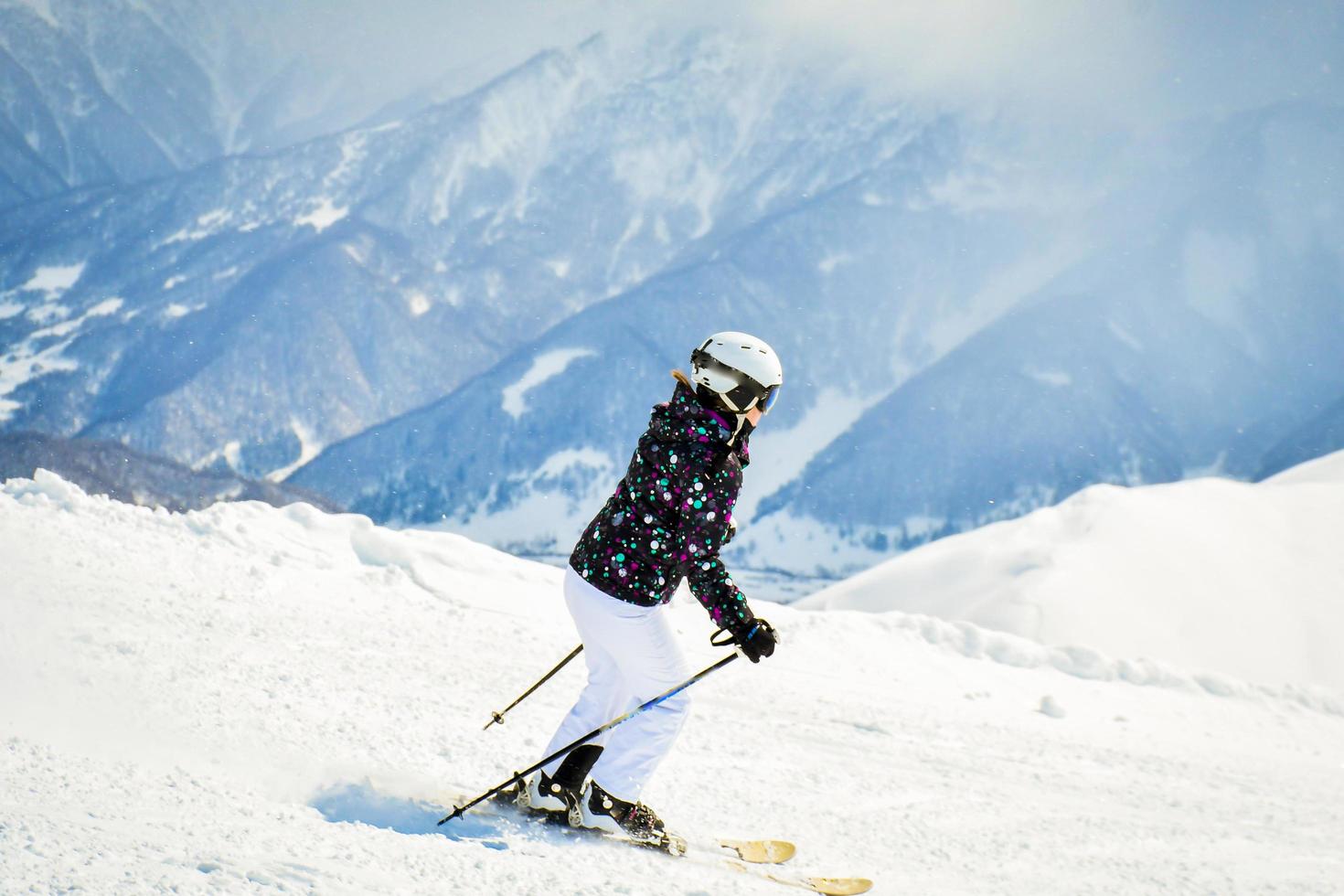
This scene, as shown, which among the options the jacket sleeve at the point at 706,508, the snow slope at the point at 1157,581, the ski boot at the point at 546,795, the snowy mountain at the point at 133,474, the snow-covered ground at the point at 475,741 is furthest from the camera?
the snowy mountain at the point at 133,474

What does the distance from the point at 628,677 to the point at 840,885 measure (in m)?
1.24

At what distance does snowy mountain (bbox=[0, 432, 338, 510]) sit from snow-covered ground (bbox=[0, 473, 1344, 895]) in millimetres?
105831

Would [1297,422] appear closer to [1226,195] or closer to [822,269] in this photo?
[1226,195]

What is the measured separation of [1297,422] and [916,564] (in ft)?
394

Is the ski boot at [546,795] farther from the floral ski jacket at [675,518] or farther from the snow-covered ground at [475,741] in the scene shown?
the floral ski jacket at [675,518]

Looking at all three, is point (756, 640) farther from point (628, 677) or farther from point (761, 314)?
point (761, 314)

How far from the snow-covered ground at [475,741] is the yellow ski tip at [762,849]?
9 cm

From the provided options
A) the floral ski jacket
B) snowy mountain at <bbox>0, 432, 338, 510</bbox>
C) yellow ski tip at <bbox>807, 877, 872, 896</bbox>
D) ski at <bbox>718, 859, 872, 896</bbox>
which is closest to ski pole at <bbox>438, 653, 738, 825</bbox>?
the floral ski jacket

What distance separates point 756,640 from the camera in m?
3.89

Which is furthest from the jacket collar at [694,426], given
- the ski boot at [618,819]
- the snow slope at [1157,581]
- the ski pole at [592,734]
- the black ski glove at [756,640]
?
the snow slope at [1157,581]

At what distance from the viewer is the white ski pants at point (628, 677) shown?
4016 millimetres

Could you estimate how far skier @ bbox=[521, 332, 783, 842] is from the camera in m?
3.84

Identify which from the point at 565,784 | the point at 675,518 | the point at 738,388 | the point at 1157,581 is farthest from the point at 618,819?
the point at 1157,581

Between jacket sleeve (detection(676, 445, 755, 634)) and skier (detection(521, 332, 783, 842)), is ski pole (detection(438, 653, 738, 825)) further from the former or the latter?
jacket sleeve (detection(676, 445, 755, 634))
